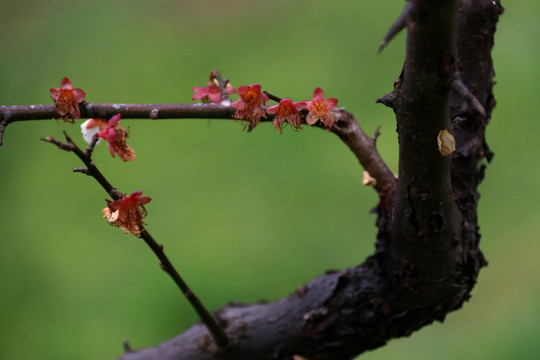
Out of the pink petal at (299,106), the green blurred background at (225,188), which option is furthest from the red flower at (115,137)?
the green blurred background at (225,188)

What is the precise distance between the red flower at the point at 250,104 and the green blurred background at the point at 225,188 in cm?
74

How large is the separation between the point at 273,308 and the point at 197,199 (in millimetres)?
699

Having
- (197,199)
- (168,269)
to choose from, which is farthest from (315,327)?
(197,199)

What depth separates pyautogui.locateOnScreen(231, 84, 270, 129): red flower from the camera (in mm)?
390

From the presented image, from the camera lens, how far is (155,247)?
403 millimetres

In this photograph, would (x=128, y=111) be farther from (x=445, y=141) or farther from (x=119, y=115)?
(x=445, y=141)

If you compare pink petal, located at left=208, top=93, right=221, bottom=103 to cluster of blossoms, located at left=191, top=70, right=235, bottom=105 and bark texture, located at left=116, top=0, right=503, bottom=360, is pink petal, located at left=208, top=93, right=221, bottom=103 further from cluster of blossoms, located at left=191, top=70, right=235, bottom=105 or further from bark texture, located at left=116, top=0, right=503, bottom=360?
bark texture, located at left=116, top=0, right=503, bottom=360

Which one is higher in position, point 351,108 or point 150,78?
point 150,78

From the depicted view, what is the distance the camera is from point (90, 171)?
Result: 0.35m

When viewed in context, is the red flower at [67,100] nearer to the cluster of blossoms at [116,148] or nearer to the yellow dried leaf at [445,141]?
the cluster of blossoms at [116,148]

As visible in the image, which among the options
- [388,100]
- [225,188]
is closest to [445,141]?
[388,100]

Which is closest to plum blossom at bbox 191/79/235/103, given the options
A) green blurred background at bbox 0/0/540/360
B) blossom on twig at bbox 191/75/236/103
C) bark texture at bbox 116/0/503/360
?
blossom on twig at bbox 191/75/236/103

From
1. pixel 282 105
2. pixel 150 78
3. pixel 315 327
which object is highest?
pixel 150 78

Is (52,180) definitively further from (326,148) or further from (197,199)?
(326,148)
